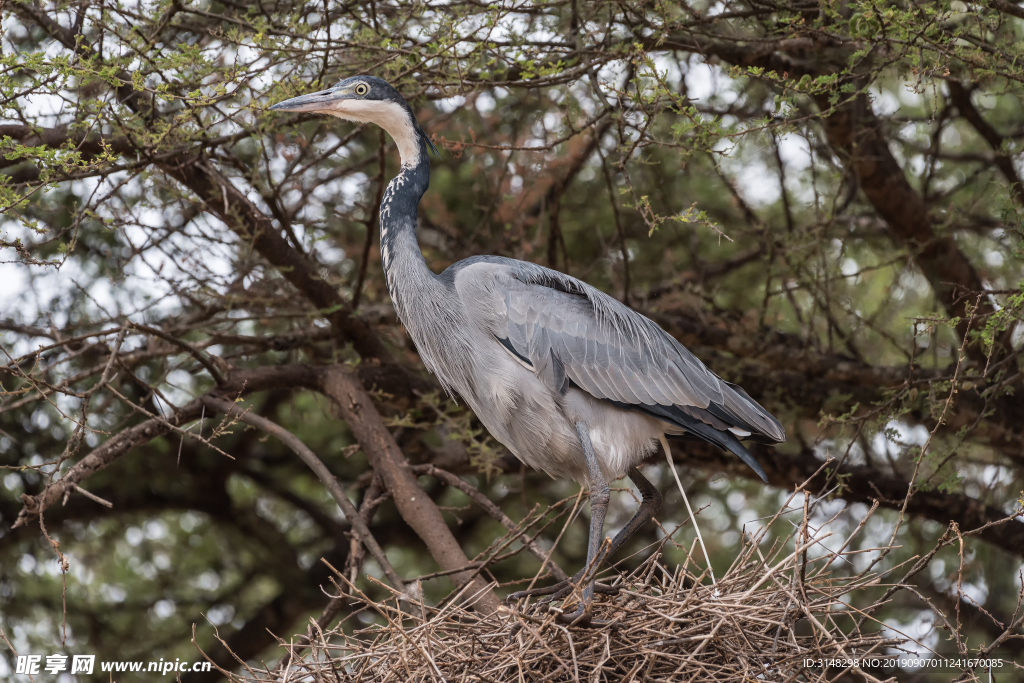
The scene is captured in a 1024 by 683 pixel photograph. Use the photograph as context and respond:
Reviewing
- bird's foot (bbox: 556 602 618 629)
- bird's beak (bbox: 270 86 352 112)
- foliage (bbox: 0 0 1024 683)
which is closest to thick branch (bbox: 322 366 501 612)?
foliage (bbox: 0 0 1024 683)

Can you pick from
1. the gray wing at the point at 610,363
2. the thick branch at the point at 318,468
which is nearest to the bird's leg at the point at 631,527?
the gray wing at the point at 610,363

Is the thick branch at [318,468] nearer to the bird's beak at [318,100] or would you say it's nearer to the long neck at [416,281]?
the long neck at [416,281]

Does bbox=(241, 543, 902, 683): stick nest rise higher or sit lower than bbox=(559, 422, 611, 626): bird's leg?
lower

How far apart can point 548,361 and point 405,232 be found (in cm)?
80

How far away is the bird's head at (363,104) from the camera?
386cm

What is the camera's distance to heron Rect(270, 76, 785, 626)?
3777 millimetres

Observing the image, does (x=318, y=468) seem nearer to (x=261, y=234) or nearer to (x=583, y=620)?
(x=261, y=234)

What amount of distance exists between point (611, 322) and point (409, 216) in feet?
3.02

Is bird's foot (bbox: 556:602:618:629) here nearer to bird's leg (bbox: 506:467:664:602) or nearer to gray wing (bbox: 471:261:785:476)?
bird's leg (bbox: 506:467:664:602)

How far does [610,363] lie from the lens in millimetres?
3832

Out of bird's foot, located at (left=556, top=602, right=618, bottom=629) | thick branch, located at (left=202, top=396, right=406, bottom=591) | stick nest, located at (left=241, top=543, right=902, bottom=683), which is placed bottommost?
stick nest, located at (left=241, top=543, right=902, bottom=683)

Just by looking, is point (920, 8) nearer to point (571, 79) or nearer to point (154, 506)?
point (571, 79)

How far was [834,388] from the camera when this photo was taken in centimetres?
554

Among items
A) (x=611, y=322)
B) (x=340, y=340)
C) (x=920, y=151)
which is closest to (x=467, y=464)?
(x=340, y=340)
